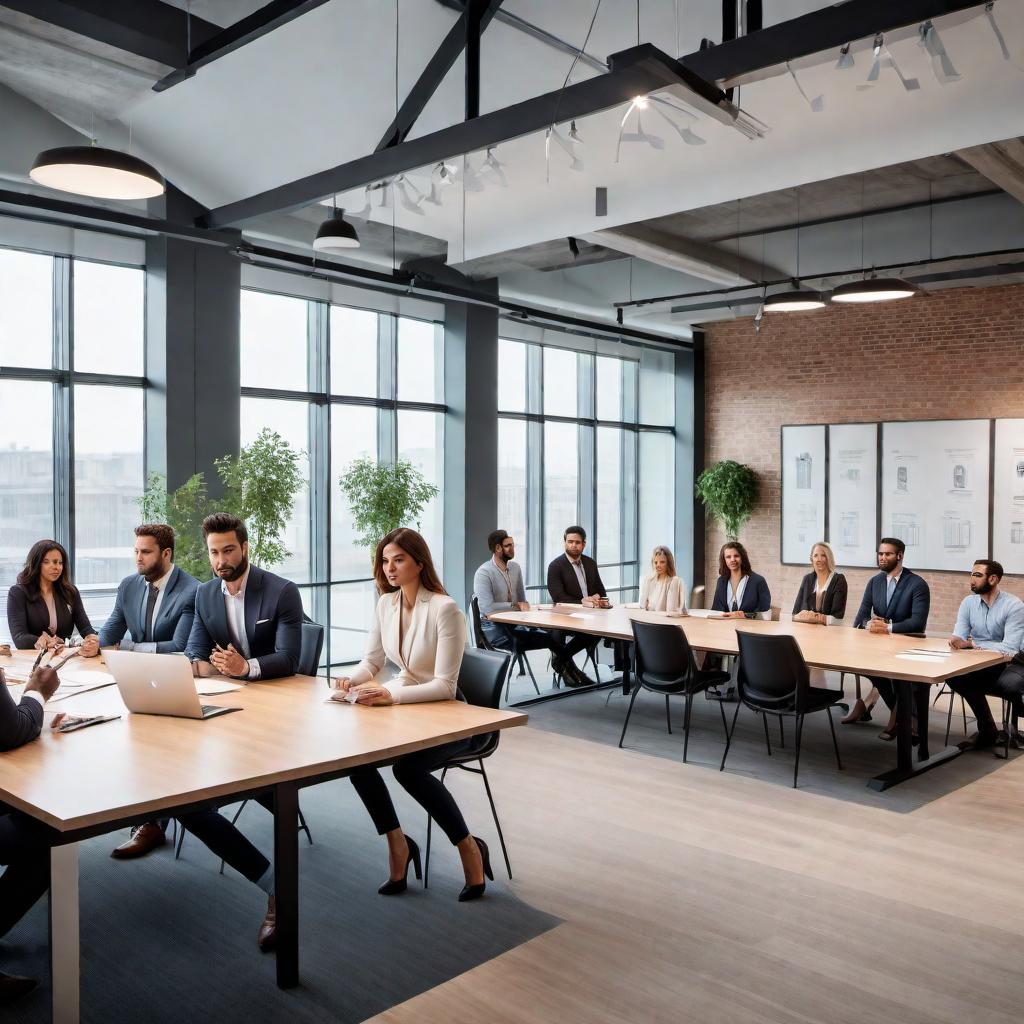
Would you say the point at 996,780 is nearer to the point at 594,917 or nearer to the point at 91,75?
the point at 594,917

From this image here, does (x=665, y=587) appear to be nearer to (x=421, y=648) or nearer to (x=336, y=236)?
(x=336, y=236)

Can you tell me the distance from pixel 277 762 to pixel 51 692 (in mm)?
1161

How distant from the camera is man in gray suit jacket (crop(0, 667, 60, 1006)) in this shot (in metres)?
3.04

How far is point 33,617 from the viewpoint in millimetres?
5465

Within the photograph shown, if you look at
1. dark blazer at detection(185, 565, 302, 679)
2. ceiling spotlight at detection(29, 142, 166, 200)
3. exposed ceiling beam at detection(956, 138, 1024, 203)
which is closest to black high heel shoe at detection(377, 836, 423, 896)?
dark blazer at detection(185, 565, 302, 679)

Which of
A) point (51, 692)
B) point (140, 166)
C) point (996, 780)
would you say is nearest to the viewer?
point (51, 692)

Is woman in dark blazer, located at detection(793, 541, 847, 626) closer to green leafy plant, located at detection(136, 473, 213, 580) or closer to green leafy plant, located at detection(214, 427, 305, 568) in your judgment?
green leafy plant, located at detection(214, 427, 305, 568)

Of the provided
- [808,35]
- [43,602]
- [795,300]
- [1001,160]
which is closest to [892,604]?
[795,300]

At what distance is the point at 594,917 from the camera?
12.3 ft

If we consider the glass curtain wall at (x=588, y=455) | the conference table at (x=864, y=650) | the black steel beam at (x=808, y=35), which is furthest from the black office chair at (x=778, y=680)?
the glass curtain wall at (x=588, y=455)

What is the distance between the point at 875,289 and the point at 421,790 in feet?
17.3

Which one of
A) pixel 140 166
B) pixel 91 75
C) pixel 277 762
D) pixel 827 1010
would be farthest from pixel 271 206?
pixel 827 1010

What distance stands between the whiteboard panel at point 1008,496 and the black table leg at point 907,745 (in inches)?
201

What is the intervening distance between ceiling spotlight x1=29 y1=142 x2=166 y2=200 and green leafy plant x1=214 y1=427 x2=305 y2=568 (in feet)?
11.0
